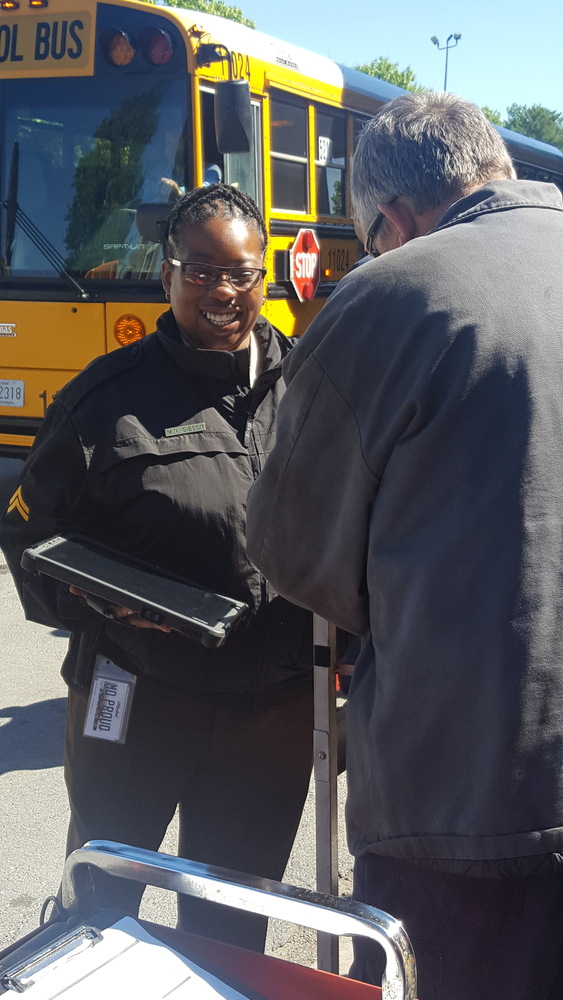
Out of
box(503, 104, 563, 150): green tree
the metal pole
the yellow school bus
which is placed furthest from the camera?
box(503, 104, 563, 150): green tree

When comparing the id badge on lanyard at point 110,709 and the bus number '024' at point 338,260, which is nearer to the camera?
the id badge on lanyard at point 110,709

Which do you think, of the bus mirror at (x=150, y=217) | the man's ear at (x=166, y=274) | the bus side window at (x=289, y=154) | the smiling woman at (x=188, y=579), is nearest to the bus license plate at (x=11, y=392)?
the bus mirror at (x=150, y=217)

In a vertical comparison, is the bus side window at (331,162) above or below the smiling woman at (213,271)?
above

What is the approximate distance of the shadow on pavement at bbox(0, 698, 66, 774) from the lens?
399 centimetres

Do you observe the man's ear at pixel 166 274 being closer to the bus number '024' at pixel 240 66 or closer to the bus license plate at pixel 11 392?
the bus number '024' at pixel 240 66

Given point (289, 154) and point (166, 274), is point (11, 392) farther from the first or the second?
point (166, 274)

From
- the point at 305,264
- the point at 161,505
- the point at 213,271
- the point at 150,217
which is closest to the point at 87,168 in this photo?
the point at 150,217

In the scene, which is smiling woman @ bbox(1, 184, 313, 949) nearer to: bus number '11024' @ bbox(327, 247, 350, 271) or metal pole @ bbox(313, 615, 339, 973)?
metal pole @ bbox(313, 615, 339, 973)

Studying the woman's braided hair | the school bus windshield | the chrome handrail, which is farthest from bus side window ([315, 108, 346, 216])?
the chrome handrail

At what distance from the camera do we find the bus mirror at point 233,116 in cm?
613

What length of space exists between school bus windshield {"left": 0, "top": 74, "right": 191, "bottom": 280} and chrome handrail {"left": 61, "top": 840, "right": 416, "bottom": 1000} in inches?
221

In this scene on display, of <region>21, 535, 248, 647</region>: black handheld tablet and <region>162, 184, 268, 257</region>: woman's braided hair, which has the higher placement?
<region>162, 184, 268, 257</region>: woman's braided hair

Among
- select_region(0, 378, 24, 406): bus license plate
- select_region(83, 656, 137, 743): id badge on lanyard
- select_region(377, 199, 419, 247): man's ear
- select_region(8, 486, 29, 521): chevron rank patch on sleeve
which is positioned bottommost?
select_region(83, 656, 137, 743): id badge on lanyard

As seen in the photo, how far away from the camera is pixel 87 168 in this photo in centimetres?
667
